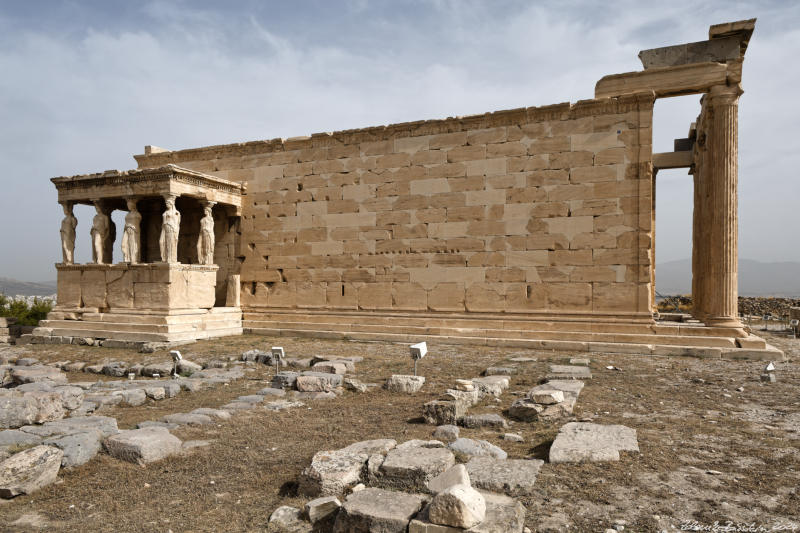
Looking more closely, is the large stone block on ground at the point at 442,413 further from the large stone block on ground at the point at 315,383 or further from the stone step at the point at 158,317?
the stone step at the point at 158,317

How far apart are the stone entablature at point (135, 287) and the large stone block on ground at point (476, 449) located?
9766 millimetres

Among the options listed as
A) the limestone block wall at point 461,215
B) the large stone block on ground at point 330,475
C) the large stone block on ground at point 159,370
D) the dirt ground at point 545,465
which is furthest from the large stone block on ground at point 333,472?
the limestone block wall at point 461,215

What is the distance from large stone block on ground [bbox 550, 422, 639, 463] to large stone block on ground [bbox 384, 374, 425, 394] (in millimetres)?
2577

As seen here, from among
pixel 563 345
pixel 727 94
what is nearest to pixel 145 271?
pixel 563 345

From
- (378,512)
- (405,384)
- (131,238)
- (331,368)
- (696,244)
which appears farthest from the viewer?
(696,244)

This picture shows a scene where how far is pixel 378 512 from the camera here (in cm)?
326

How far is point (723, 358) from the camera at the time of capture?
9945 millimetres

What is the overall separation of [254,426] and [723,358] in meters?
8.35

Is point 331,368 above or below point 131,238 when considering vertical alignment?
below

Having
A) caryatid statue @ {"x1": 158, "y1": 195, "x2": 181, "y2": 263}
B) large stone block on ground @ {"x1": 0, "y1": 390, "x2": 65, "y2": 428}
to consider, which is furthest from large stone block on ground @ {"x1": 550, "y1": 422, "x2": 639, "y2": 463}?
caryatid statue @ {"x1": 158, "y1": 195, "x2": 181, "y2": 263}

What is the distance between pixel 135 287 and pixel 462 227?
769 cm

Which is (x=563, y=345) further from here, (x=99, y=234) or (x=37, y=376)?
(x=99, y=234)

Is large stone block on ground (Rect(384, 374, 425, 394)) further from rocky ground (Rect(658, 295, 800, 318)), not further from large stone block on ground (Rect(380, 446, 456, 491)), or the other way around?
rocky ground (Rect(658, 295, 800, 318))

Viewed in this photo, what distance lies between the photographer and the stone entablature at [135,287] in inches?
502
